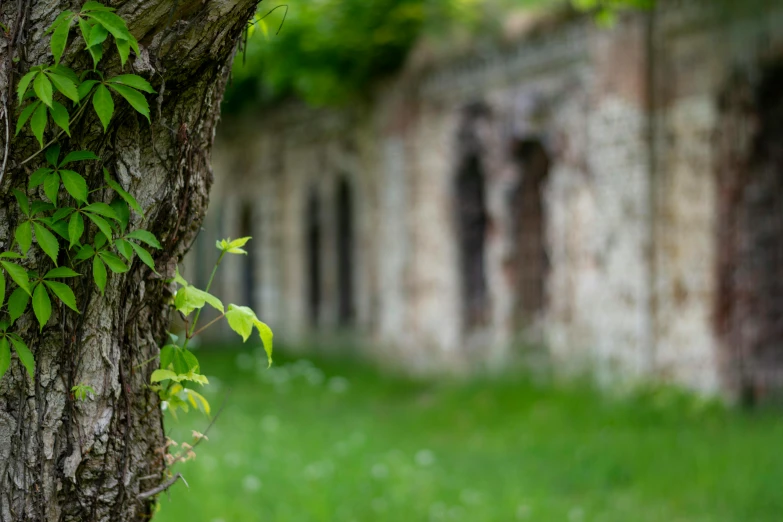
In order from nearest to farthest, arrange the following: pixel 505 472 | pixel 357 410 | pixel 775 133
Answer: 1. pixel 505 472
2. pixel 775 133
3. pixel 357 410

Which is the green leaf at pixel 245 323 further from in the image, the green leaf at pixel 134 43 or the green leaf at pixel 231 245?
the green leaf at pixel 134 43

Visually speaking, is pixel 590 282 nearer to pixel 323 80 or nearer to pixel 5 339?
pixel 323 80

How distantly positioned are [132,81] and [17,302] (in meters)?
0.49

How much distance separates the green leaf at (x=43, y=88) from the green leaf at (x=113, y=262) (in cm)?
32

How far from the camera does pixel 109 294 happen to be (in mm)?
1908

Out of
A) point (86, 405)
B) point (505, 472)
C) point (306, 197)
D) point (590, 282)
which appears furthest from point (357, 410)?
point (86, 405)

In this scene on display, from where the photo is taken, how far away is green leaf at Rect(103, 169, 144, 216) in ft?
5.96

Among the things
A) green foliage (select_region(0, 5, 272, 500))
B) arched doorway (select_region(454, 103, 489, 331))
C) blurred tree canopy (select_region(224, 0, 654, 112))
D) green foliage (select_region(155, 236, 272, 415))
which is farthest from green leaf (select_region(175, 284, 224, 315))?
arched doorway (select_region(454, 103, 489, 331))

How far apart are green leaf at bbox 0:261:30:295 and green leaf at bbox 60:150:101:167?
0.73ft

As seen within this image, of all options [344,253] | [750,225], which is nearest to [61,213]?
[750,225]

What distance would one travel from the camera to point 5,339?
1.78 m

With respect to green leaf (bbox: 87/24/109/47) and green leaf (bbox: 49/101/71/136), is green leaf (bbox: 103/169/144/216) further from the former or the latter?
green leaf (bbox: 87/24/109/47)

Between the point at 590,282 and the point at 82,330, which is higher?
the point at 82,330

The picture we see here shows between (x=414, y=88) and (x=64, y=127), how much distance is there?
33.9 feet
